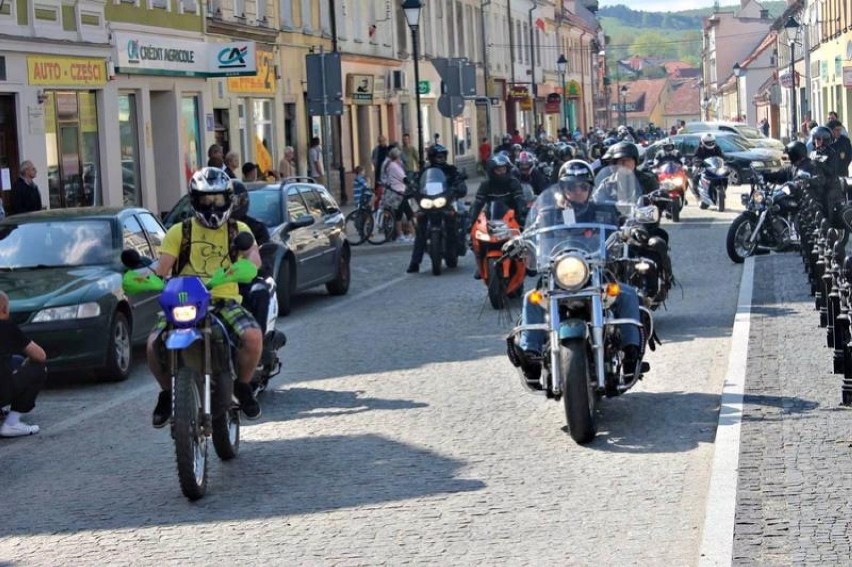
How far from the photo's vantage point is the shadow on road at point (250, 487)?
319 inches

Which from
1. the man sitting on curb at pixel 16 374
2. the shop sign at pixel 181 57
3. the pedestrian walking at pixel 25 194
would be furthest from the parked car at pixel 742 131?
the man sitting on curb at pixel 16 374

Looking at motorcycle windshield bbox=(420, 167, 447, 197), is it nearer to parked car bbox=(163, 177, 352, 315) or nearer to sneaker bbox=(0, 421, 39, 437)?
parked car bbox=(163, 177, 352, 315)

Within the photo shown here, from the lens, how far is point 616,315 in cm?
1012

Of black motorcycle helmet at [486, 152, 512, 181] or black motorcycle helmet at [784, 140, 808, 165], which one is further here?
black motorcycle helmet at [784, 140, 808, 165]

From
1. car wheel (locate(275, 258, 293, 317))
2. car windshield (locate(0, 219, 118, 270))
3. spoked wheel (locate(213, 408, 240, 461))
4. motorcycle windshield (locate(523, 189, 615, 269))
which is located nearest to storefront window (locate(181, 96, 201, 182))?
car wheel (locate(275, 258, 293, 317))

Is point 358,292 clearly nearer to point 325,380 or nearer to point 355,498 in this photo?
point 325,380

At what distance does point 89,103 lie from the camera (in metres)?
29.3

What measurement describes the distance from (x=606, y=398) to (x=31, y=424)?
149 inches

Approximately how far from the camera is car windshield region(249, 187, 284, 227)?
1834 centimetres

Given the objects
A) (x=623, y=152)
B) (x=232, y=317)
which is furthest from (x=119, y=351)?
(x=232, y=317)

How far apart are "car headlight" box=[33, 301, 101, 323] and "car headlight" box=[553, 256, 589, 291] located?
4744 mm

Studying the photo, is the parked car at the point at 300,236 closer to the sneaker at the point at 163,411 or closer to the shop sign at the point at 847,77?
the sneaker at the point at 163,411

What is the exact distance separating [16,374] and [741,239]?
490 inches

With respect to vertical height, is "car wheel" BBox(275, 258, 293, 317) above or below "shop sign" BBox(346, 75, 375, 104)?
below
